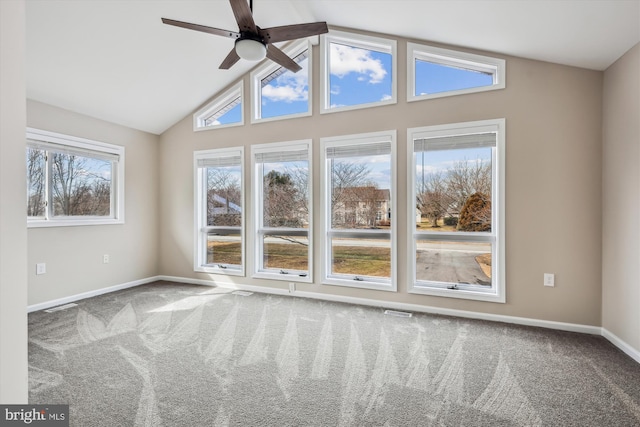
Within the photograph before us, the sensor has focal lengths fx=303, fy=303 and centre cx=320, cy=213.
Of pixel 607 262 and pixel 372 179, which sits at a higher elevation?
pixel 372 179

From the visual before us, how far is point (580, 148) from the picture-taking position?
3.11 meters

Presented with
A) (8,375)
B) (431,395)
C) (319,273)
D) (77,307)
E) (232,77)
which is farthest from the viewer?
→ (232,77)

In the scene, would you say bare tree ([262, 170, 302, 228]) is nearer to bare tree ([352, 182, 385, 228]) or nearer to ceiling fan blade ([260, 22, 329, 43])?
bare tree ([352, 182, 385, 228])

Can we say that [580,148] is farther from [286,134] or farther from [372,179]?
[286,134]

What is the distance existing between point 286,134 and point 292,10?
154 cm

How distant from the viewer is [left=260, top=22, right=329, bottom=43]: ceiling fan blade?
93.5 inches

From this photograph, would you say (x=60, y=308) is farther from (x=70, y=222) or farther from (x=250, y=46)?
(x=250, y=46)

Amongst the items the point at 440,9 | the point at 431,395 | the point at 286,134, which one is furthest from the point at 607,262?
the point at 286,134

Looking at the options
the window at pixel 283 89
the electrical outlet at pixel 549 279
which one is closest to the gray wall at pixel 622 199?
the electrical outlet at pixel 549 279

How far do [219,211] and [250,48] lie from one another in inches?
122

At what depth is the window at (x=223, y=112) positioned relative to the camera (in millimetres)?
4859

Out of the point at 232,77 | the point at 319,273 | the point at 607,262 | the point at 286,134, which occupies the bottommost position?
the point at 319,273

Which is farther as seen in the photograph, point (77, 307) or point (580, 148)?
point (77, 307)

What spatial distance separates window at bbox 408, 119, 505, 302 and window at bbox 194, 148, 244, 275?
2667 millimetres
